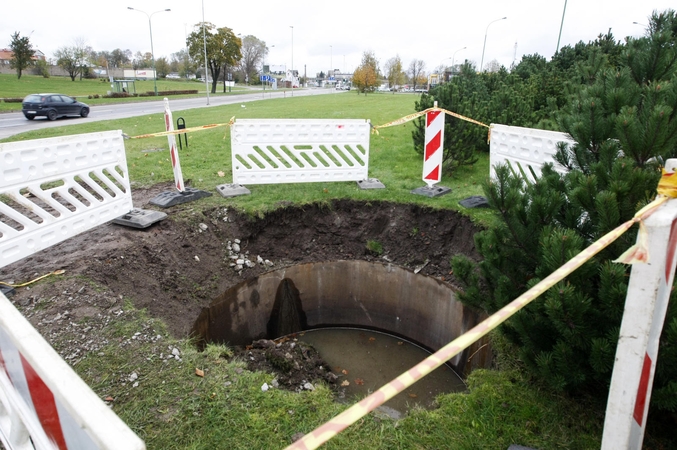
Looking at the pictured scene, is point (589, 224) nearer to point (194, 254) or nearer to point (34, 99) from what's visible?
point (194, 254)

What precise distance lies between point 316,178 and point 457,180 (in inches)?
107

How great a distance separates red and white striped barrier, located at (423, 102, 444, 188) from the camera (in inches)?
270

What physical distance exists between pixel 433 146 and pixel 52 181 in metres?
5.47

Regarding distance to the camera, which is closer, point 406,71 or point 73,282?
point 73,282

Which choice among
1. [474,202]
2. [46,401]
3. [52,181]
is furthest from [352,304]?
[46,401]

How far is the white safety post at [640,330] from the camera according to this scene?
144cm

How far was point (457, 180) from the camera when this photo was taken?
7.96m

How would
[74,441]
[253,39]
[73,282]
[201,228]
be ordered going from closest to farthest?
[74,441], [73,282], [201,228], [253,39]

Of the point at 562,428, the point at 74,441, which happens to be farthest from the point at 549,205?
the point at 74,441

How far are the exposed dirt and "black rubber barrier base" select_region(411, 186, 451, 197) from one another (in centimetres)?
45

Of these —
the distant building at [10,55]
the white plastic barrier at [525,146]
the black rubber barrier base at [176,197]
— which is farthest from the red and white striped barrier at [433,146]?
the distant building at [10,55]

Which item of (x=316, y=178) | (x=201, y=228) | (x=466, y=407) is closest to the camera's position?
(x=466, y=407)

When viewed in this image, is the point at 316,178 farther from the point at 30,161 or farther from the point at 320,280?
the point at 30,161

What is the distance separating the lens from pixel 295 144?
690 centimetres
